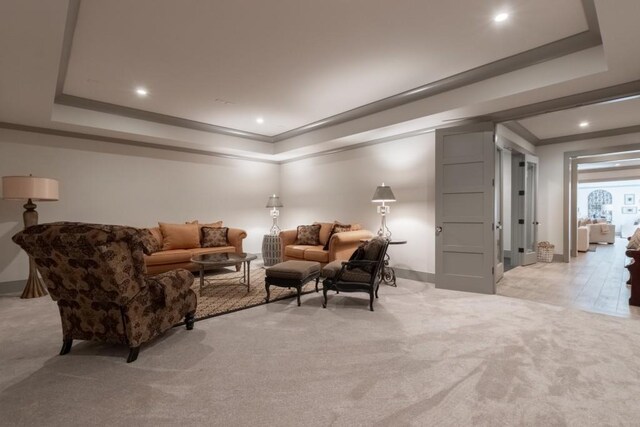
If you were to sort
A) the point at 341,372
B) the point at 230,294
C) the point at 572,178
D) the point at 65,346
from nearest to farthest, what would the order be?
1. the point at 341,372
2. the point at 65,346
3. the point at 230,294
4. the point at 572,178

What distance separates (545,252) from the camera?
267 inches

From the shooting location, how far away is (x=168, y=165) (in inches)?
239

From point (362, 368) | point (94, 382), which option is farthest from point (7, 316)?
point (362, 368)

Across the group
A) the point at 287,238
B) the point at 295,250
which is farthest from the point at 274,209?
the point at 295,250

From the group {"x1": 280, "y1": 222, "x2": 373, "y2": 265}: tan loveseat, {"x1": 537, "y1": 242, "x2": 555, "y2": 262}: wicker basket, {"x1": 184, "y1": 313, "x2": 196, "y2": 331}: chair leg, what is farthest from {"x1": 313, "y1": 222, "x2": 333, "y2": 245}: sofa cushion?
{"x1": 537, "y1": 242, "x2": 555, "y2": 262}: wicker basket

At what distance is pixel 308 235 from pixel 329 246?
2.92 ft

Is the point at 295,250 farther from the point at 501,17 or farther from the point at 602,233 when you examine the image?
the point at 602,233

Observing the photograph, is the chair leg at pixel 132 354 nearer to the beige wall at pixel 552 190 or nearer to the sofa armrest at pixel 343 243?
the sofa armrest at pixel 343 243

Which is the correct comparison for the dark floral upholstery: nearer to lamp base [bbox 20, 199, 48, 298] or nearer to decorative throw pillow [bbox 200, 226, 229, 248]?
lamp base [bbox 20, 199, 48, 298]

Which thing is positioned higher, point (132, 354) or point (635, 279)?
point (635, 279)

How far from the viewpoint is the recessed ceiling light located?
8.61 feet

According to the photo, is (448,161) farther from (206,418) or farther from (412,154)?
(206,418)

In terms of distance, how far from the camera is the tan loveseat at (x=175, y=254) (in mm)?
4910

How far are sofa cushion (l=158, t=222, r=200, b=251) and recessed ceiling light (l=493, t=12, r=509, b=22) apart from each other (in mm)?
5334
